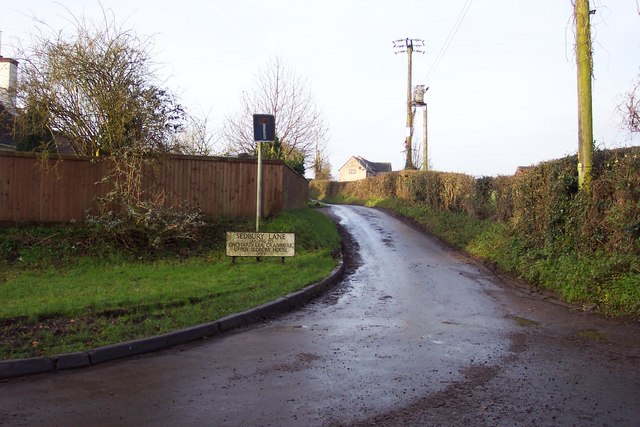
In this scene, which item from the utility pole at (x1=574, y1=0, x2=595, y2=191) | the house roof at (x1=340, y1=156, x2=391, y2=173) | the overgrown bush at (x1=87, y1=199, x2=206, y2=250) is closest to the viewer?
the utility pole at (x1=574, y1=0, x2=595, y2=191)

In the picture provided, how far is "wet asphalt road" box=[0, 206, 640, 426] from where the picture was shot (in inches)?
173

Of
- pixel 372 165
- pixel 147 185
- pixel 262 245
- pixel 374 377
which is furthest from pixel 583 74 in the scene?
pixel 372 165

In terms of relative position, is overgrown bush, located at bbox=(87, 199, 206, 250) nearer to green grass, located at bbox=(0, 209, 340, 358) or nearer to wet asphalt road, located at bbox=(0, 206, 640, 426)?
green grass, located at bbox=(0, 209, 340, 358)

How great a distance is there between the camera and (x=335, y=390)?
4980mm

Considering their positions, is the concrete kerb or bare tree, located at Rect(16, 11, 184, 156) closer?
the concrete kerb

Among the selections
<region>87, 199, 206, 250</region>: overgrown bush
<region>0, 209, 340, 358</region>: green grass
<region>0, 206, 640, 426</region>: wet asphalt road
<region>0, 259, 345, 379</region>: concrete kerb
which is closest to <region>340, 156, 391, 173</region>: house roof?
<region>0, 209, 340, 358</region>: green grass

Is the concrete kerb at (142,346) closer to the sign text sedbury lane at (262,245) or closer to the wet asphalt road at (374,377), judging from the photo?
the wet asphalt road at (374,377)

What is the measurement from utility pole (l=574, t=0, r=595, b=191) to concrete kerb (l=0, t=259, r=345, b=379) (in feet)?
21.4

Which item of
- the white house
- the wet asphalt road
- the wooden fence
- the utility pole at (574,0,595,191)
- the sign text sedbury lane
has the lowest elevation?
the wet asphalt road

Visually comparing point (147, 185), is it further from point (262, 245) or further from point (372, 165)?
point (372, 165)

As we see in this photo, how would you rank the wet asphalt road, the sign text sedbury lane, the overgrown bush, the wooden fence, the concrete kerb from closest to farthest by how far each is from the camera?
1. the wet asphalt road
2. the concrete kerb
3. the sign text sedbury lane
4. the overgrown bush
5. the wooden fence

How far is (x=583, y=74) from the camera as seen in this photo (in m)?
11.1

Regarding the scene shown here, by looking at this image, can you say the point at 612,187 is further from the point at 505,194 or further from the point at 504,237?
the point at 505,194

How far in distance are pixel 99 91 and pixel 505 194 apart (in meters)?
11.9
